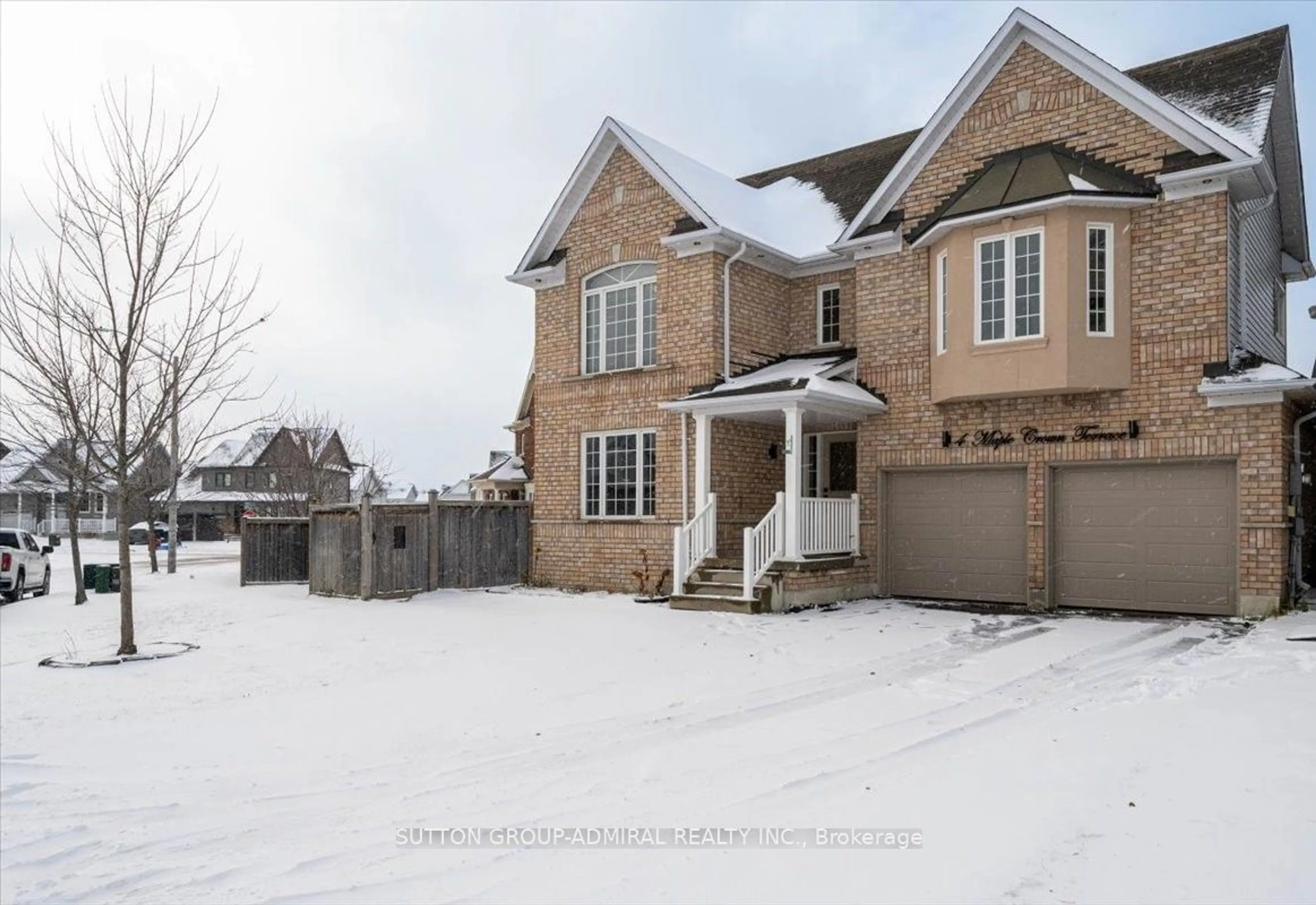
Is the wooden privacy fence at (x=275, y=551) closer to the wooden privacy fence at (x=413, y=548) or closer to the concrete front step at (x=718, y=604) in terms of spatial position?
the wooden privacy fence at (x=413, y=548)

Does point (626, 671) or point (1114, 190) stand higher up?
point (1114, 190)

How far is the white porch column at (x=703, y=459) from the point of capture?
15914 mm

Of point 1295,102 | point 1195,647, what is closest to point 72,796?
point 1195,647

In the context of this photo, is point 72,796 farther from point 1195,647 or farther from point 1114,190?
point 1114,190

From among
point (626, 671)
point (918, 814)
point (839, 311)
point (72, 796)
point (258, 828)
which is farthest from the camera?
point (839, 311)

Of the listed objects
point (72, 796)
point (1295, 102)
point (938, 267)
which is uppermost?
point (1295, 102)

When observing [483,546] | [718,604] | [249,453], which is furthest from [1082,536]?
[249,453]

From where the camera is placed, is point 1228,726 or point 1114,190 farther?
point 1114,190

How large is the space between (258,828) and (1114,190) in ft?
43.0

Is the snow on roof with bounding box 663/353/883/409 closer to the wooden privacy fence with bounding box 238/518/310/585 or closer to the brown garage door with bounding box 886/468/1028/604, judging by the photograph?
the brown garage door with bounding box 886/468/1028/604

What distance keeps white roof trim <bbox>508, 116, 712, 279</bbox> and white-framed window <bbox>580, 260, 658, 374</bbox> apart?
1322 millimetres

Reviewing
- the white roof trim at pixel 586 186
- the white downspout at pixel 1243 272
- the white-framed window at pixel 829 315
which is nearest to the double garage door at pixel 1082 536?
the white downspout at pixel 1243 272

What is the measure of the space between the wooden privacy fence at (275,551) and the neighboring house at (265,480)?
764mm

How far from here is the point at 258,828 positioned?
5789mm
